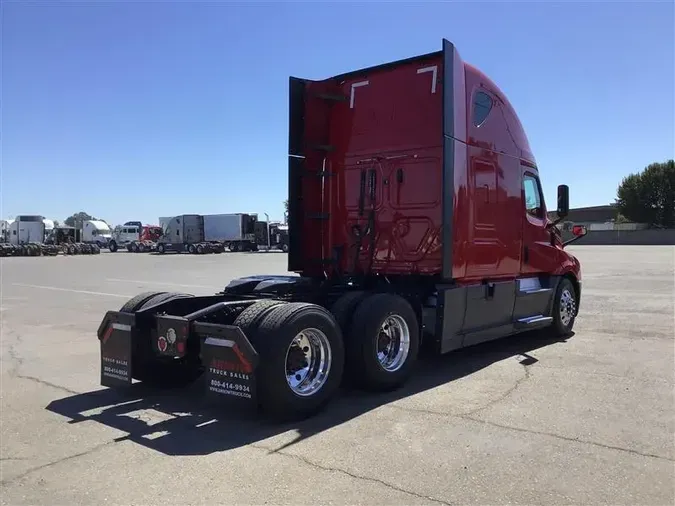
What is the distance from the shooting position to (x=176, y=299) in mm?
6367

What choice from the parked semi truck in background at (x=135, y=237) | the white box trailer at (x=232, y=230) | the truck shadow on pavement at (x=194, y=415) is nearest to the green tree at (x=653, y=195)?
the white box trailer at (x=232, y=230)

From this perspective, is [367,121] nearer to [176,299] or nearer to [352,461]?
[176,299]

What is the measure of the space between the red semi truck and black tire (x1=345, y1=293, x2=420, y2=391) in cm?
1

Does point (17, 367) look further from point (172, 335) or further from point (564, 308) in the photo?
point (564, 308)

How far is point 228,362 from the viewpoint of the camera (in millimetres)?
5043

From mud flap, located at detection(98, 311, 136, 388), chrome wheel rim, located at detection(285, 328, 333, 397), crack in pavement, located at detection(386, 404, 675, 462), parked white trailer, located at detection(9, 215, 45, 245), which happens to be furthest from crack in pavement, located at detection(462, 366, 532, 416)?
parked white trailer, located at detection(9, 215, 45, 245)

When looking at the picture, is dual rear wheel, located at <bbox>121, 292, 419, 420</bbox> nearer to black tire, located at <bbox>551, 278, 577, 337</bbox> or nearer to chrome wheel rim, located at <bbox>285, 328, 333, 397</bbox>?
chrome wheel rim, located at <bbox>285, 328, 333, 397</bbox>

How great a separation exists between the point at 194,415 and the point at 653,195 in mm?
82697

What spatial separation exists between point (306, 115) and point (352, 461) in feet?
16.6

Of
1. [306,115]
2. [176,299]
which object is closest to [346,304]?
[176,299]

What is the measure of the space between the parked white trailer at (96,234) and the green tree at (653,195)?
66.6m

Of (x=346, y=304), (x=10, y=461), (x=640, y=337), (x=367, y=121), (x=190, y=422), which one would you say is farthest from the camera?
(x=640, y=337)

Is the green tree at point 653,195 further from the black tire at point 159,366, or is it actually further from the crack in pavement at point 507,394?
the black tire at point 159,366

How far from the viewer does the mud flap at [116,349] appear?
575cm
